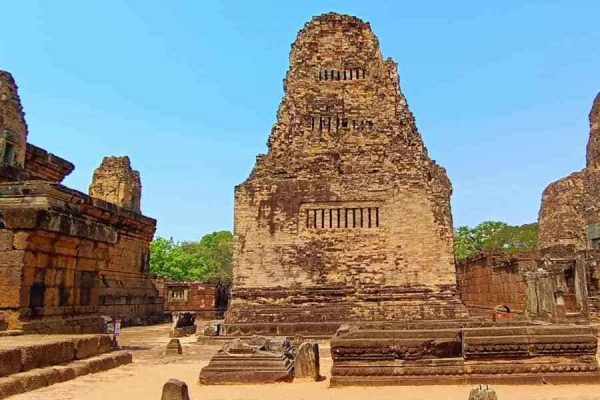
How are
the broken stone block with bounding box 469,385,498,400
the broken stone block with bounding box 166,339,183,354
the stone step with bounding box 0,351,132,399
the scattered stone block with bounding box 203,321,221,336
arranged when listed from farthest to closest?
1. the scattered stone block with bounding box 203,321,221,336
2. the broken stone block with bounding box 166,339,183,354
3. the stone step with bounding box 0,351,132,399
4. the broken stone block with bounding box 469,385,498,400

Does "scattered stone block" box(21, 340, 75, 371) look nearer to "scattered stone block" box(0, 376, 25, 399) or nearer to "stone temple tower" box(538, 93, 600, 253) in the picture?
"scattered stone block" box(0, 376, 25, 399)

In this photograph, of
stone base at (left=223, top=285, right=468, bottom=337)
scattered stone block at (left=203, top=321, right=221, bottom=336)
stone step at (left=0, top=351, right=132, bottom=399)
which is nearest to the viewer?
stone step at (left=0, top=351, right=132, bottom=399)

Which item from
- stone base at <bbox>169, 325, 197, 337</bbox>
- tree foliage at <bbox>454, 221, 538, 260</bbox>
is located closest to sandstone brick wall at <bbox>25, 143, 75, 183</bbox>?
stone base at <bbox>169, 325, 197, 337</bbox>

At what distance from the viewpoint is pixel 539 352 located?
685 centimetres

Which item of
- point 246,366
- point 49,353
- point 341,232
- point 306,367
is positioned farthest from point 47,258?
point 341,232

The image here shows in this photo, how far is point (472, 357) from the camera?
6.87m

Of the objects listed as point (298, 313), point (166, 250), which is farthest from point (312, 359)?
point (166, 250)

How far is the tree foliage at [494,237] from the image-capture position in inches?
2023

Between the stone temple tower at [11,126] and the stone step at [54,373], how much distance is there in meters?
10.0

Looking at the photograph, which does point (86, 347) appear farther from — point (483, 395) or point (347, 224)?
point (347, 224)

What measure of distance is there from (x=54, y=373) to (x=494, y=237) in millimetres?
53512

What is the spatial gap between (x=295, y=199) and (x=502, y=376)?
10185mm

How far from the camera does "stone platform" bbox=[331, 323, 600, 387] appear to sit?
6.74 m

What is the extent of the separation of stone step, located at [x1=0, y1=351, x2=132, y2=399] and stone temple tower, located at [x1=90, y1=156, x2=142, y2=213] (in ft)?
59.3
